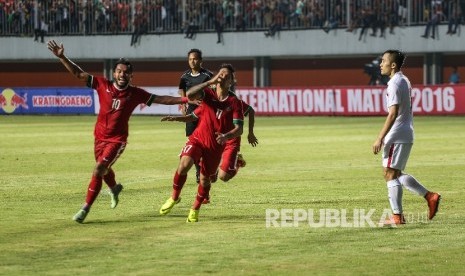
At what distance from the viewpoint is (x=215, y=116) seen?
1412 centimetres

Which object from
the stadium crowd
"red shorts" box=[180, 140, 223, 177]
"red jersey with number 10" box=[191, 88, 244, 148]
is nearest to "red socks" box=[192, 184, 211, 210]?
"red shorts" box=[180, 140, 223, 177]

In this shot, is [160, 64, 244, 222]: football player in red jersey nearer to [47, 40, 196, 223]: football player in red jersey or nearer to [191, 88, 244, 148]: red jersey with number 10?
[191, 88, 244, 148]: red jersey with number 10

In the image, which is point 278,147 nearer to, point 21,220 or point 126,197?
point 126,197

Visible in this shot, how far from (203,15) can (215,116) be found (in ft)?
151

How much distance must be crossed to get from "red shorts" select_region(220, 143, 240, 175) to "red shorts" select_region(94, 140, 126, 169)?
1.79 metres

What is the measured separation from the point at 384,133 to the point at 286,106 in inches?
1459

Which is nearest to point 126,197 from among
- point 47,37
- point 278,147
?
point 278,147

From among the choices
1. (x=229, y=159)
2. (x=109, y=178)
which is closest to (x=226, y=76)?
(x=229, y=159)

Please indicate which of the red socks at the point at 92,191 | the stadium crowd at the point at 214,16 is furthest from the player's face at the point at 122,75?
the stadium crowd at the point at 214,16

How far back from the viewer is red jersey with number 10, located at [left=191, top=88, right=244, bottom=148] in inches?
554

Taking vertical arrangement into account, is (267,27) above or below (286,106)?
above

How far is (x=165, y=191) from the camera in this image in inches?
714

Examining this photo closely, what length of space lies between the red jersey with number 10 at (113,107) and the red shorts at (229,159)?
66.9 inches

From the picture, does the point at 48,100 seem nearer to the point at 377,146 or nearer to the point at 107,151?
the point at 107,151
